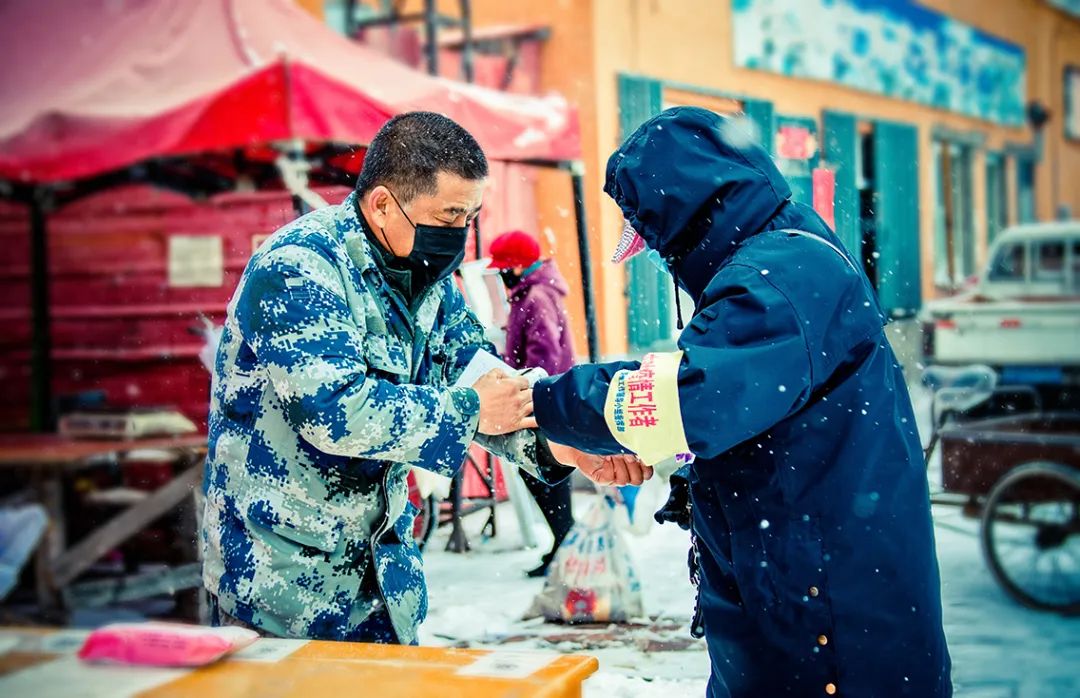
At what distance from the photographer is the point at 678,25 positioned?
4324 mm

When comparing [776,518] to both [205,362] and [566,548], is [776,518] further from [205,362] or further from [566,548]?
[566,548]

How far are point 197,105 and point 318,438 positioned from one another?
3.00 metres

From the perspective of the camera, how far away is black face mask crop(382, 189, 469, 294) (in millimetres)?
2168

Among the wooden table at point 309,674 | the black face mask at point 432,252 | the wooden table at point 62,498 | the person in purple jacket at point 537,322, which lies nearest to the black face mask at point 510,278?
the person in purple jacket at point 537,322

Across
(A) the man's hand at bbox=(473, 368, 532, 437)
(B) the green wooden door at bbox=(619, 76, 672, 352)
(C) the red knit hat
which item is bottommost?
(A) the man's hand at bbox=(473, 368, 532, 437)

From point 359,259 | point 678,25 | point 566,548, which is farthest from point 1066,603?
point 359,259

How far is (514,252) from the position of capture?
5.14 metres

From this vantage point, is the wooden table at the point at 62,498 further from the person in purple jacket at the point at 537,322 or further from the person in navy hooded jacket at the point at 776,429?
the person in purple jacket at the point at 537,322

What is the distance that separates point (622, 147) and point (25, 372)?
3.74m

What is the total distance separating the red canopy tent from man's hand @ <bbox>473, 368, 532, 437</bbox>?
88.9 inches

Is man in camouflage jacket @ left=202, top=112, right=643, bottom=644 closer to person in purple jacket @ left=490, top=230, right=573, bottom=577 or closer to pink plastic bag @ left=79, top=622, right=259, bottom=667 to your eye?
pink plastic bag @ left=79, top=622, right=259, bottom=667

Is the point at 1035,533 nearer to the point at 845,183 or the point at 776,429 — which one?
the point at 845,183

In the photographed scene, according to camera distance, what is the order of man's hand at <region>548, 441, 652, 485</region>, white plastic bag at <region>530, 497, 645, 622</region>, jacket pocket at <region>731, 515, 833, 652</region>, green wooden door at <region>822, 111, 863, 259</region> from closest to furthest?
1. jacket pocket at <region>731, 515, 833, 652</region>
2. man's hand at <region>548, 441, 652, 485</region>
3. green wooden door at <region>822, 111, 863, 259</region>
4. white plastic bag at <region>530, 497, 645, 622</region>

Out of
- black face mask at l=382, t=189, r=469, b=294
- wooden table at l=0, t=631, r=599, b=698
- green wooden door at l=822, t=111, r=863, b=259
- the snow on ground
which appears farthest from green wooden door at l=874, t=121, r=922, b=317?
wooden table at l=0, t=631, r=599, b=698
